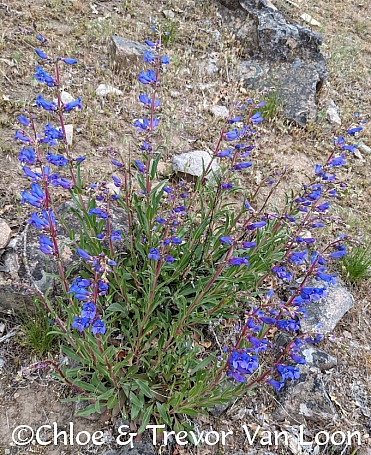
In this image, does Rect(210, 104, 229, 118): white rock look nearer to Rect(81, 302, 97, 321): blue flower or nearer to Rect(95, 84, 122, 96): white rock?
Rect(95, 84, 122, 96): white rock

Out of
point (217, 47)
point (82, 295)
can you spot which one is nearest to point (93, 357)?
point (82, 295)

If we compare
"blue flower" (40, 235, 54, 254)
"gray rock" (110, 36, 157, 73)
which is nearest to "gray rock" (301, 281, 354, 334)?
"blue flower" (40, 235, 54, 254)

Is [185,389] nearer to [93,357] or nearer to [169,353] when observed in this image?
[169,353]

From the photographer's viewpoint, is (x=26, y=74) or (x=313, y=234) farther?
(x=26, y=74)

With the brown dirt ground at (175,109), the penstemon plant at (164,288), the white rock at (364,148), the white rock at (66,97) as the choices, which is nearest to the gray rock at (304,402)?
the brown dirt ground at (175,109)

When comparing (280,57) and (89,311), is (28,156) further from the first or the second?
(280,57)
